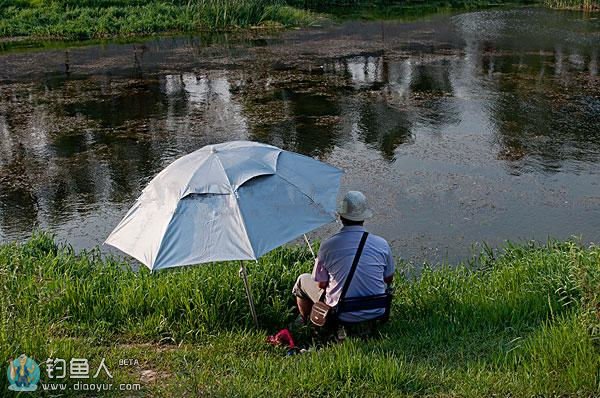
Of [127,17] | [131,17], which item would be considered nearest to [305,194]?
[131,17]

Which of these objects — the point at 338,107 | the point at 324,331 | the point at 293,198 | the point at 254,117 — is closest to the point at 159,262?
the point at 293,198

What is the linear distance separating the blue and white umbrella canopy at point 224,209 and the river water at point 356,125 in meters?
2.44

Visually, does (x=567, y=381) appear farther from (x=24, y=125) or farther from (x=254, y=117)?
(x=24, y=125)

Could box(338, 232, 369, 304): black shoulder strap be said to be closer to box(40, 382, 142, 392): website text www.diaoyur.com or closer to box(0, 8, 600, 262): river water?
box(40, 382, 142, 392): website text www.diaoyur.com

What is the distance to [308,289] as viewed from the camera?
4383 mm

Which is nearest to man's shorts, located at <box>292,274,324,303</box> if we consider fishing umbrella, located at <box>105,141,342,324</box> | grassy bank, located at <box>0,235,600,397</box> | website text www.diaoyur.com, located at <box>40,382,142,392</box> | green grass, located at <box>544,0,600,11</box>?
grassy bank, located at <box>0,235,600,397</box>

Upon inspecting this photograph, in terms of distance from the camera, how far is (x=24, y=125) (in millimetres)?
11289

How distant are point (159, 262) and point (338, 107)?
861 cm

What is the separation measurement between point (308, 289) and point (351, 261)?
1.48 feet

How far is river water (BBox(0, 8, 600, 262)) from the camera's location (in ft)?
23.8

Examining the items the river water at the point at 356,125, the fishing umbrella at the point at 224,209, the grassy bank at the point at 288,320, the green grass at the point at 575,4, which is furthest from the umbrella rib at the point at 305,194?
the green grass at the point at 575,4

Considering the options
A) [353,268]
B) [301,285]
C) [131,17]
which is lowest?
[301,285]

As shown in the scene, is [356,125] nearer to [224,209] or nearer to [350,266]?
[350,266]

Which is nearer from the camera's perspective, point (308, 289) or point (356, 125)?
point (308, 289)
